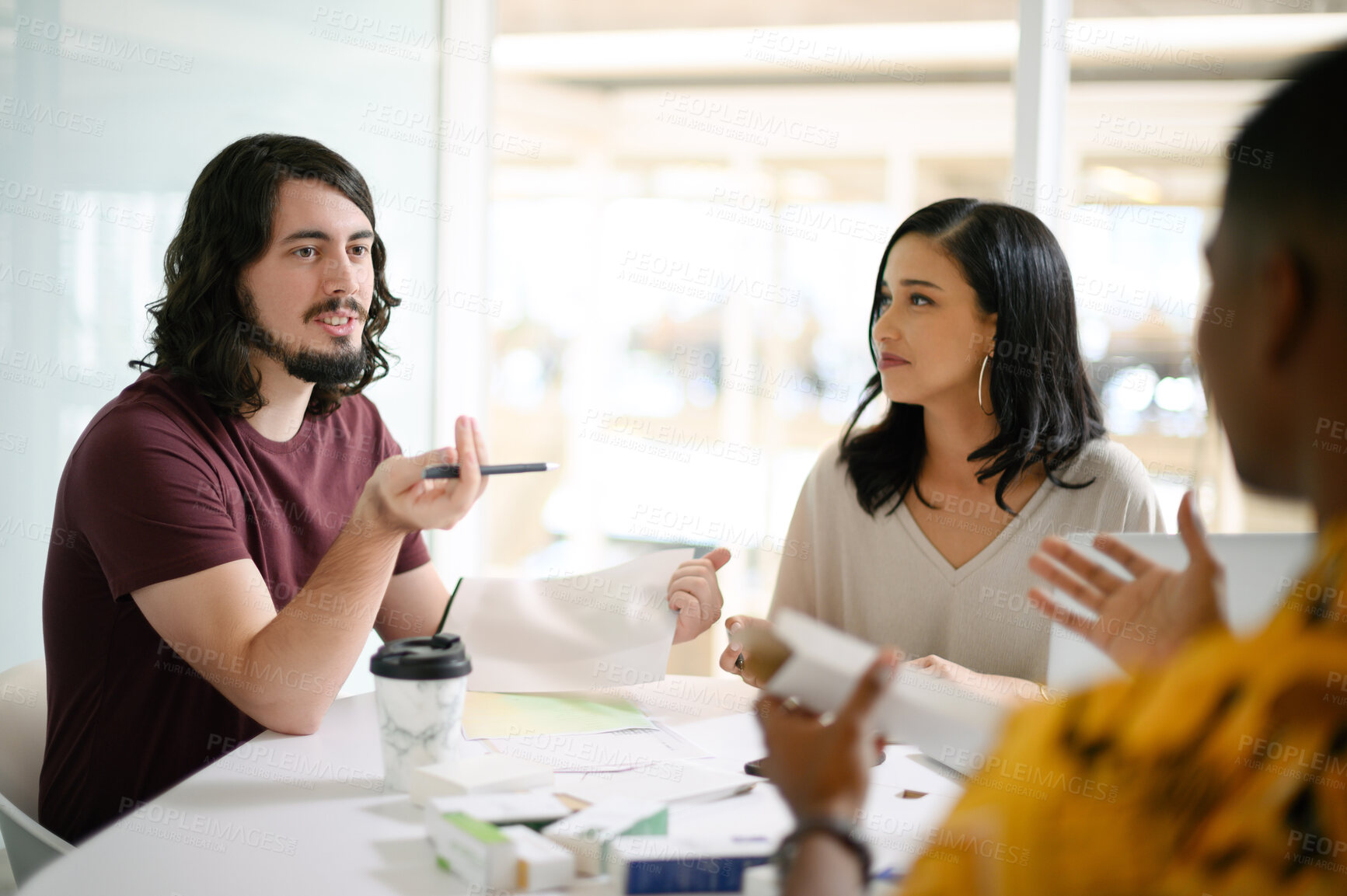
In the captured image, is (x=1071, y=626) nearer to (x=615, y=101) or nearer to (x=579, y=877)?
(x=579, y=877)

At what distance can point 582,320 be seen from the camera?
17.4ft

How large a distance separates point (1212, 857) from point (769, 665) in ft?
0.89

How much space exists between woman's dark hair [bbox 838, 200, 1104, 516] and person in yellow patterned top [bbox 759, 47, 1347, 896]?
117 cm

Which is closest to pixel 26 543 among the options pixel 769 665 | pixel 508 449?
pixel 769 665

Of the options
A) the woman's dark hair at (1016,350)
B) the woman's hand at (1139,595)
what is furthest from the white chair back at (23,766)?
the woman's dark hair at (1016,350)

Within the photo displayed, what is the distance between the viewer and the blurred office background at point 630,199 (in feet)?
6.04

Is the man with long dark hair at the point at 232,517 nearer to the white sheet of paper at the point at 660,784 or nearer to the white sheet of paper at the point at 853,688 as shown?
the white sheet of paper at the point at 660,784

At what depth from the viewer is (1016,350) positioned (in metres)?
1.78

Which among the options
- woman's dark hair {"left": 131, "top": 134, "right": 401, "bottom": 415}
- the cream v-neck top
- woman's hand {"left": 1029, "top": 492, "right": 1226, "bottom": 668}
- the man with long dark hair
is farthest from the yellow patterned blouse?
woman's dark hair {"left": 131, "top": 134, "right": 401, "bottom": 415}

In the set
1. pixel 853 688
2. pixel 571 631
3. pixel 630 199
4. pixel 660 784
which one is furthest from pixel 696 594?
pixel 630 199

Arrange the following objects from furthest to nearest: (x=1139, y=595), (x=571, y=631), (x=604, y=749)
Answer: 1. (x=571, y=631)
2. (x=604, y=749)
3. (x=1139, y=595)

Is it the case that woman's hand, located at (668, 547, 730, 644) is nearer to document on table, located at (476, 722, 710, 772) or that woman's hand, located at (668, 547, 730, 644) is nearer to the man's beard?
document on table, located at (476, 722, 710, 772)

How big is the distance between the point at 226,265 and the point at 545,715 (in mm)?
924

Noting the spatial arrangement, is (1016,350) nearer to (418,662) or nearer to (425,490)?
(425,490)
